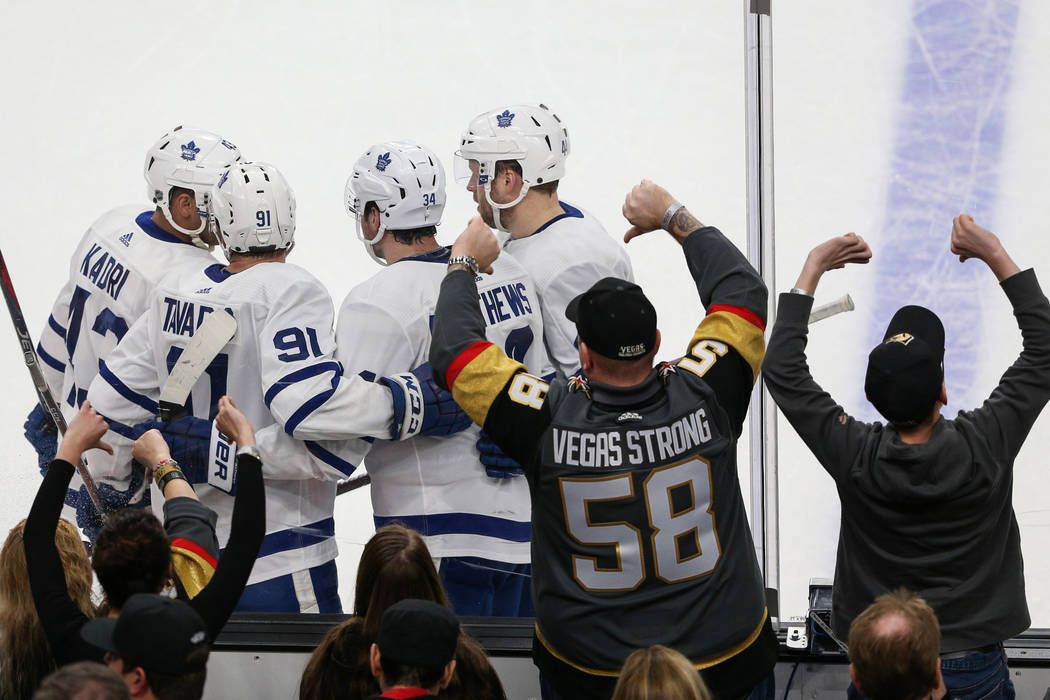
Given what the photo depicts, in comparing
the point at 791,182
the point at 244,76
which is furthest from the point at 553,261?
the point at 244,76

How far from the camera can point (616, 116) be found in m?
7.18

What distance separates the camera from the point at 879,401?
2822 millimetres

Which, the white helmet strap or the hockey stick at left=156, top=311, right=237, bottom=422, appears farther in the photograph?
the white helmet strap

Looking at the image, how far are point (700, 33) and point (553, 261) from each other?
4008mm

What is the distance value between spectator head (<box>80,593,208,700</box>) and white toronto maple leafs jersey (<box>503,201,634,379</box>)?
1818mm

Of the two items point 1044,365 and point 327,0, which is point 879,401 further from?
point 327,0

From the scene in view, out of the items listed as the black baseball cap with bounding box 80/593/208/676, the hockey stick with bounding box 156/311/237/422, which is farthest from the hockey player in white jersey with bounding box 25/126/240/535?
the black baseball cap with bounding box 80/593/208/676

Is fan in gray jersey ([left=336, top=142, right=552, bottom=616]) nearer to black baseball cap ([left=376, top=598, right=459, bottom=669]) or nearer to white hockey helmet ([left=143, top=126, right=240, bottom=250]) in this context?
white hockey helmet ([left=143, top=126, right=240, bottom=250])

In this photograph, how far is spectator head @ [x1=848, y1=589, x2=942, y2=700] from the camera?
2.35m

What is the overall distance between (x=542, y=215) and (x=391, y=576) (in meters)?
1.53

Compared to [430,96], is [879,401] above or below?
below

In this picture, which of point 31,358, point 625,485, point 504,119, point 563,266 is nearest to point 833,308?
point 563,266

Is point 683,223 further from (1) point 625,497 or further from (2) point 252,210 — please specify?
(2) point 252,210

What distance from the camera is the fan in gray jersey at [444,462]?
3.83 meters
